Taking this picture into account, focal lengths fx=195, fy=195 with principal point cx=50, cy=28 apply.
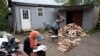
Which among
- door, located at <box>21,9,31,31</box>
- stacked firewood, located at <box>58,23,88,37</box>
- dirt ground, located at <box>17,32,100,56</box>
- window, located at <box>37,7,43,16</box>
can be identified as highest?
window, located at <box>37,7,43,16</box>

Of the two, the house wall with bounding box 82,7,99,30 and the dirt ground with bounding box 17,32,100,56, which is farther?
the house wall with bounding box 82,7,99,30

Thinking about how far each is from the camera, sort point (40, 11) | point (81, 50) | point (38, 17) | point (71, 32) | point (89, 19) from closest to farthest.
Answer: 1. point (81, 50)
2. point (71, 32)
3. point (89, 19)
4. point (38, 17)
5. point (40, 11)

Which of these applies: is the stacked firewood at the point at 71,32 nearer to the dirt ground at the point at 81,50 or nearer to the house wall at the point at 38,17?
the dirt ground at the point at 81,50

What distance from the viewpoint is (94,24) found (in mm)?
20031

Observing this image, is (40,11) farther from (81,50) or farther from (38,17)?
(81,50)

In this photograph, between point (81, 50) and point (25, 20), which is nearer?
point (81, 50)

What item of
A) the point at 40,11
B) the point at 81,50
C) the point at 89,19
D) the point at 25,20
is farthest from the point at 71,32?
the point at 40,11

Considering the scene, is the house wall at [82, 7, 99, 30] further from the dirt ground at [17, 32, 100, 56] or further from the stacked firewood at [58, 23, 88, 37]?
the dirt ground at [17, 32, 100, 56]

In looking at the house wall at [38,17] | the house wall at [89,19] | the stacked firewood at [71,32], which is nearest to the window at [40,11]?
the house wall at [38,17]

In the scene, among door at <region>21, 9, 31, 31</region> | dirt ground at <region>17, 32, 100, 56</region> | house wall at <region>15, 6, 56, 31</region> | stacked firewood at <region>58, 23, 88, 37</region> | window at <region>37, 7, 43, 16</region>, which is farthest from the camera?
window at <region>37, 7, 43, 16</region>

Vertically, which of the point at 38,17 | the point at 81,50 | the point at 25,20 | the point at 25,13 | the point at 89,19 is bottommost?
the point at 81,50

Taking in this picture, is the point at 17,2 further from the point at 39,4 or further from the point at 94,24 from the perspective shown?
the point at 94,24

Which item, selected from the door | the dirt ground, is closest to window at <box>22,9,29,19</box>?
the door

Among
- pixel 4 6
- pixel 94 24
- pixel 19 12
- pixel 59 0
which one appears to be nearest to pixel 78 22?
pixel 94 24
